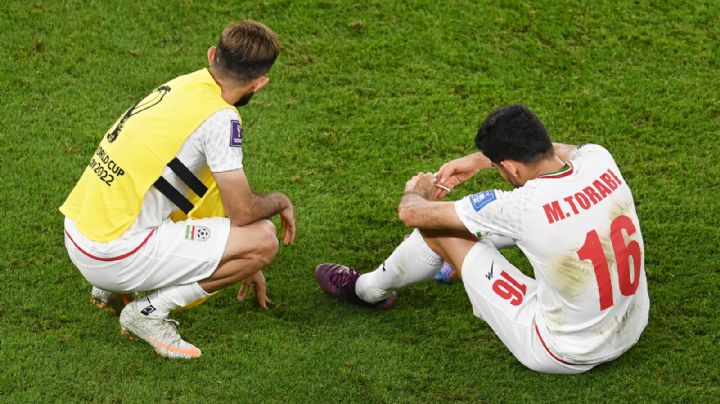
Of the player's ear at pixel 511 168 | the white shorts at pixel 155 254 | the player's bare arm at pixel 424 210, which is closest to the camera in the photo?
the player's ear at pixel 511 168

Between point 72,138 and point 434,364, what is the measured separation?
298cm

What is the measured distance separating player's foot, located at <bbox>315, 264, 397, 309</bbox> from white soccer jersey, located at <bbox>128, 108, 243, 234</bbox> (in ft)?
3.18

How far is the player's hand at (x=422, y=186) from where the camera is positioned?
472cm

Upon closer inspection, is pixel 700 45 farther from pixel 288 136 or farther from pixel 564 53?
pixel 288 136

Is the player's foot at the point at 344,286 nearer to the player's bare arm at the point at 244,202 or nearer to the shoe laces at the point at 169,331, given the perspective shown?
the player's bare arm at the point at 244,202

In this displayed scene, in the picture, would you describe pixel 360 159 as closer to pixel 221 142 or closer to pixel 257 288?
pixel 257 288

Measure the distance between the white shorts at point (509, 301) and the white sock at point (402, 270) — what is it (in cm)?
30

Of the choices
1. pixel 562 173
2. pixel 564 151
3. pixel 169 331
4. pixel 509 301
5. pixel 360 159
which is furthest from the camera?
pixel 360 159

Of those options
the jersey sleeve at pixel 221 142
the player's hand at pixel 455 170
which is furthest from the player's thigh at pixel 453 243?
the jersey sleeve at pixel 221 142

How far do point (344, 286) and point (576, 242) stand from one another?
1438mm

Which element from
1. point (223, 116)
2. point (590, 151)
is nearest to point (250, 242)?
point (223, 116)

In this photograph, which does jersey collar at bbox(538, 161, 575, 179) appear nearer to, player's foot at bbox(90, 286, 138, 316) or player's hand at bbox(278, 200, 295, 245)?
player's hand at bbox(278, 200, 295, 245)

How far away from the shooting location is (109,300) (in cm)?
520

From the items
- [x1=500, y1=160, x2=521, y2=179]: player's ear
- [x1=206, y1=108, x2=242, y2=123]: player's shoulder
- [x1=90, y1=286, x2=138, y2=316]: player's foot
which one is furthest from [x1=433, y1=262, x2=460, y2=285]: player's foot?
[x1=90, y1=286, x2=138, y2=316]: player's foot
